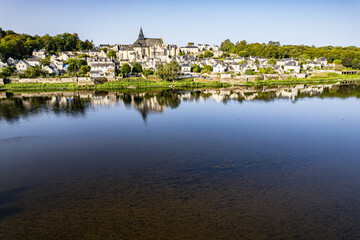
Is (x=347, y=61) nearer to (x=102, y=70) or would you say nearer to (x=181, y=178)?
(x=102, y=70)

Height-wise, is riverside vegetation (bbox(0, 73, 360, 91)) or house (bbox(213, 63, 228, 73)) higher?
house (bbox(213, 63, 228, 73))

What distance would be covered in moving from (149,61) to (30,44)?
33.6 m

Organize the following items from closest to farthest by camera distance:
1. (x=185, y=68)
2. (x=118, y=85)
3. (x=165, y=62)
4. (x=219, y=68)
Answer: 1. (x=118, y=85)
2. (x=219, y=68)
3. (x=185, y=68)
4. (x=165, y=62)

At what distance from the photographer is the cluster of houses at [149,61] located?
4265 centimetres

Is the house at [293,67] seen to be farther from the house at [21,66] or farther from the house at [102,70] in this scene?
the house at [21,66]

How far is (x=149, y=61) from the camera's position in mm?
48031

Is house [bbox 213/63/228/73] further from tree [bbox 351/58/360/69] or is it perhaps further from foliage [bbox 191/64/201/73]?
tree [bbox 351/58/360/69]

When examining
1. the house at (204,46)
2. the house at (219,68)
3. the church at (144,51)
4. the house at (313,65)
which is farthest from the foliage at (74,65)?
the house at (313,65)

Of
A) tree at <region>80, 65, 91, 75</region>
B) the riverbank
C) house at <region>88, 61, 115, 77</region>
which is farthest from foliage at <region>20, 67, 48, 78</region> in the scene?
house at <region>88, 61, 115, 77</region>

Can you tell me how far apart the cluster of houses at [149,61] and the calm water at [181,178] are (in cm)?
2757

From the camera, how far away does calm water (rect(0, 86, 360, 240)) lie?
6.63m

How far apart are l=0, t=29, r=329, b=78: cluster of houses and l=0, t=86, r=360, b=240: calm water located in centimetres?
2757

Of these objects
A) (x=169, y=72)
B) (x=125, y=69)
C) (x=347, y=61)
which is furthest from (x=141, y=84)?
(x=347, y=61)

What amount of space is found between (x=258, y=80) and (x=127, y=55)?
101 ft
